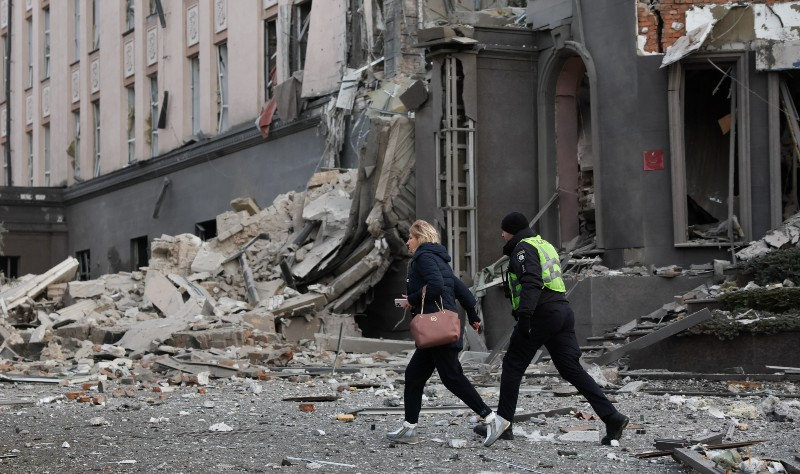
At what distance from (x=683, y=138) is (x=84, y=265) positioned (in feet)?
86.8

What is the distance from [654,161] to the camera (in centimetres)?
1814

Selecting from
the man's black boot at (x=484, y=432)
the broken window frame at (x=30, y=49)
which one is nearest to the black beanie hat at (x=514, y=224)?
the man's black boot at (x=484, y=432)

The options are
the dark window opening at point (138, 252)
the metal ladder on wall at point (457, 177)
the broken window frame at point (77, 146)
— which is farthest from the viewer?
the broken window frame at point (77, 146)

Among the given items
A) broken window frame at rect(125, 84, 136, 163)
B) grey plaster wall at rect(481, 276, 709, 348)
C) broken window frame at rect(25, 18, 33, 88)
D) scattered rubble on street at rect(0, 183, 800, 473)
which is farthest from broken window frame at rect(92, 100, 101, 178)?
grey plaster wall at rect(481, 276, 709, 348)

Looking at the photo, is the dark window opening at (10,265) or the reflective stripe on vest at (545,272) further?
the dark window opening at (10,265)

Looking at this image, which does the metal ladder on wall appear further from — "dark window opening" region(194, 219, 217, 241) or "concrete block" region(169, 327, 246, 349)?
"dark window opening" region(194, 219, 217, 241)

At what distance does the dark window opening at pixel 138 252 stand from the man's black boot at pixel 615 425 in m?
28.8

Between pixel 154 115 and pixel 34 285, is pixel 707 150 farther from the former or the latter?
pixel 154 115

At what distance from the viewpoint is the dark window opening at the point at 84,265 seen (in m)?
40.1

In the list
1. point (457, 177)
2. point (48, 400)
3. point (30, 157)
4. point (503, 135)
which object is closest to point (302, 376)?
point (48, 400)

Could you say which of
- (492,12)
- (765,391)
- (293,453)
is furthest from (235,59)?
(293,453)

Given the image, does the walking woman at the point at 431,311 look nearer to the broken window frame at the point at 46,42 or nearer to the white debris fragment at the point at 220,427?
the white debris fragment at the point at 220,427

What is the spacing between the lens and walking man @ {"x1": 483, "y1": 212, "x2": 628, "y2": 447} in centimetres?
906

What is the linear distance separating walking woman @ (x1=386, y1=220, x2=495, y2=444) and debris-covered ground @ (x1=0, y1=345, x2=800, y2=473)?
0.25 meters
